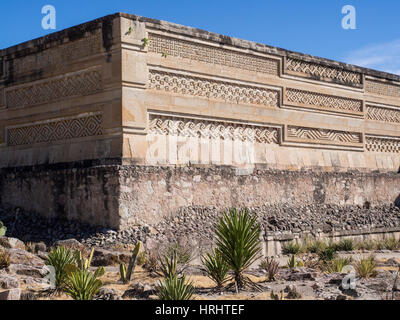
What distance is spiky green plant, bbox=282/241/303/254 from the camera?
43.9 feet

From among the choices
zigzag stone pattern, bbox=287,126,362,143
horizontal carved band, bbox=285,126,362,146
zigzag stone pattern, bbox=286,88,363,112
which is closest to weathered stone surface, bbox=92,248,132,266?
horizontal carved band, bbox=285,126,362,146

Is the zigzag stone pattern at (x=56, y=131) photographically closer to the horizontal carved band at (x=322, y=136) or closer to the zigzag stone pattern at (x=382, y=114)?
the horizontal carved band at (x=322, y=136)

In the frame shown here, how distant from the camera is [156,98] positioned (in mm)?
12594

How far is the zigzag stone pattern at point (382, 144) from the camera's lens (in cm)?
1866

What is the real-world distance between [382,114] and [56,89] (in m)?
11.2

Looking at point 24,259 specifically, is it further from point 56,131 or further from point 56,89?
point 56,89

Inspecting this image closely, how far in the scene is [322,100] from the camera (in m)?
17.0

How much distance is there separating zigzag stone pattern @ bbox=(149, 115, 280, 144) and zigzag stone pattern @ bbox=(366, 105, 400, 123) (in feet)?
15.9

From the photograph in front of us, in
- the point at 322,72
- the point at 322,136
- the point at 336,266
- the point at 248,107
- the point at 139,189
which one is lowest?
the point at 336,266

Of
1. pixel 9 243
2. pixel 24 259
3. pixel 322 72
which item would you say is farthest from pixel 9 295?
pixel 322 72

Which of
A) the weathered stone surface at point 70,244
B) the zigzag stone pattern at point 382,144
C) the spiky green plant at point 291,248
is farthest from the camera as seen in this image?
the zigzag stone pattern at point 382,144

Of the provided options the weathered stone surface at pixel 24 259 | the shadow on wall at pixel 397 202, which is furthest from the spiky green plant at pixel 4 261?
the shadow on wall at pixel 397 202

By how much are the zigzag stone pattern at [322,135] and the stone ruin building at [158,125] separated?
2.1 inches
